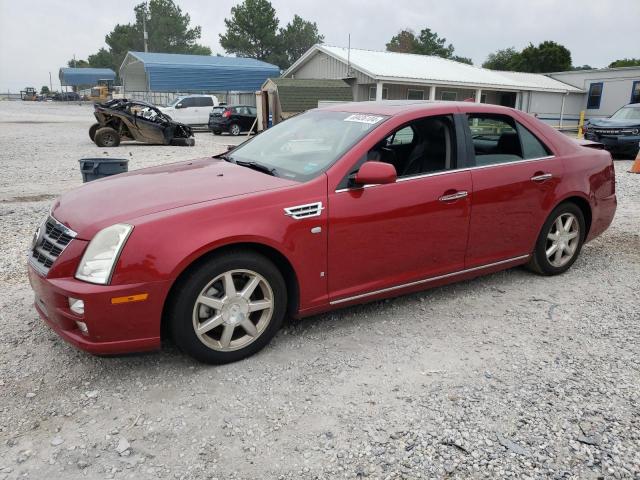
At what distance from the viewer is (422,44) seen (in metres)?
73.5

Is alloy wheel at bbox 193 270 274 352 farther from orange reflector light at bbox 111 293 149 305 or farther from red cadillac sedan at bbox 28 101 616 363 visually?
orange reflector light at bbox 111 293 149 305

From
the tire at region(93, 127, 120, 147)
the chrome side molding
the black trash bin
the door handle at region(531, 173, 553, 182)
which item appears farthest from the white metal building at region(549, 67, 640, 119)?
the black trash bin

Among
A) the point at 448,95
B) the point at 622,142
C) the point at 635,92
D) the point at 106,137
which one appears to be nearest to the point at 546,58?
the point at 635,92

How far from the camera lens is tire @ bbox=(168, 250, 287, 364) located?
2.96 m

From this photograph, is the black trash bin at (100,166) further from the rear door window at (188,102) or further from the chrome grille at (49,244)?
the rear door window at (188,102)

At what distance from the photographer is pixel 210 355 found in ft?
10.2

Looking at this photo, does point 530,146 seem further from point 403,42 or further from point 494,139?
point 403,42

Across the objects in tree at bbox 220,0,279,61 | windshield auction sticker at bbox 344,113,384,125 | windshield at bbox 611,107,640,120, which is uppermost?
tree at bbox 220,0,279,61

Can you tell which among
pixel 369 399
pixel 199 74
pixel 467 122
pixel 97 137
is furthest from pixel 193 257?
pixel 199 74

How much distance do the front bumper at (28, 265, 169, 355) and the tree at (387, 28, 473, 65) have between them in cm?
7449

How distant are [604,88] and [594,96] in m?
1.08

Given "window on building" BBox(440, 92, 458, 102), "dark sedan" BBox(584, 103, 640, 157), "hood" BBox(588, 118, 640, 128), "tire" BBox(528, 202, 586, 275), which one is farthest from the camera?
"window on building" BBox(440, 92, 458, 102)

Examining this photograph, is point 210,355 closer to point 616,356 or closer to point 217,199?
point 217,199

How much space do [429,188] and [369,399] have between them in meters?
1.61
